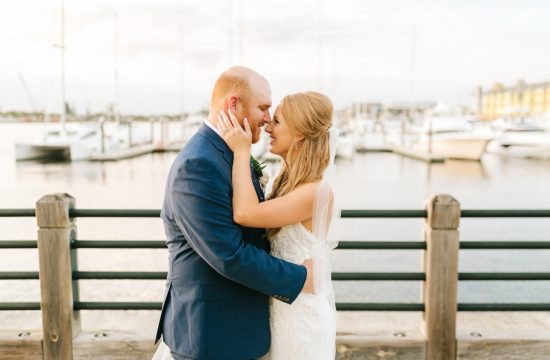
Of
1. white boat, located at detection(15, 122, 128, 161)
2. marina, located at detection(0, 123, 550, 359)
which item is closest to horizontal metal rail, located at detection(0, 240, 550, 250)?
marina, located at detection(0, 123, 550, 359)

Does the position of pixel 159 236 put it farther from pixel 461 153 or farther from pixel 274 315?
pixel 461 153

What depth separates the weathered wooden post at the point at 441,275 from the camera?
4.18 metres

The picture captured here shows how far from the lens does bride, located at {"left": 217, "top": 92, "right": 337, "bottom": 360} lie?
8.34 ft

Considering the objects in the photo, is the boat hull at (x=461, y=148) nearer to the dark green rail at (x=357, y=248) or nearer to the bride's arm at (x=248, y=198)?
the dark green rail at (x=357, y=248)

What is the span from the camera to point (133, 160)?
4447 centimetres

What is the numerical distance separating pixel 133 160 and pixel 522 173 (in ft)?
89.0

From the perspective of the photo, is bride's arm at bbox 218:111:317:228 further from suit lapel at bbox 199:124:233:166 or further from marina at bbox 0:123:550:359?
marina at bbox 0:123:550:359

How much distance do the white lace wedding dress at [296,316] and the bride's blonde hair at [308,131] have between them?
0.24 metres

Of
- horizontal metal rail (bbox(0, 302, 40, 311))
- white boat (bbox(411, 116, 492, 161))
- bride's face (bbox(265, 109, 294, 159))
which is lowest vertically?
white boat (bbox(411, 116, 492, 161))

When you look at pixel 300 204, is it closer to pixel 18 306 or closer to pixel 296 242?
pixel 296 242

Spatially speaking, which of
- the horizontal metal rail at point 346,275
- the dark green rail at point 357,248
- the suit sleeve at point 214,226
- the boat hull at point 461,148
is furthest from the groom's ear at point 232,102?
the boat hull at point 461,148

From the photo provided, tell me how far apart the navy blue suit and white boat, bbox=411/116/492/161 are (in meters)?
41.8

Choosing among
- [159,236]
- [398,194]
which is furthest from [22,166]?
[159,236]

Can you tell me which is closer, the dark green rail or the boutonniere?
the boutonniere
